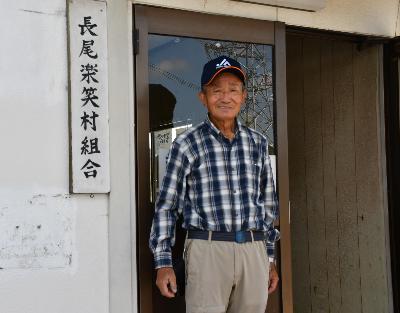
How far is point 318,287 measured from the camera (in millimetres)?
4977

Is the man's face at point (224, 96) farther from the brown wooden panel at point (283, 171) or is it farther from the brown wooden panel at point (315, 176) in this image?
the brown wooden panel at point (315, 176)

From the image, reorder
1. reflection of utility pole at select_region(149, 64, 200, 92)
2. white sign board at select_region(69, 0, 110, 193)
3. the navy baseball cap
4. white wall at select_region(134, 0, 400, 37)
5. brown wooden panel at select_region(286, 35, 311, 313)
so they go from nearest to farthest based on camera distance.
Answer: the navy baseball cap, white sign board at select_region(69, 0, 110, 193), reflection of utility pole at select_region(149, 64, 200, 92), white wall at select_region(134, 0, 400, 37), brown wooden panel at select_region(286, 35, 311, 313)

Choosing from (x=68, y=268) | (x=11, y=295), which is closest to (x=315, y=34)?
(x=68, y=268)

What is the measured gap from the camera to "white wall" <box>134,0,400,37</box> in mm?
3574

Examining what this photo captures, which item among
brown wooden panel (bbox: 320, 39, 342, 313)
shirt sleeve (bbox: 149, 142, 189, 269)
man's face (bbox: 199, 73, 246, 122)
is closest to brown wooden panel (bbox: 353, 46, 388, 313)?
brown wooden panel (bbox: 320, 39, 342, 313)

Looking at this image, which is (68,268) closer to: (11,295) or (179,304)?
(11,295)

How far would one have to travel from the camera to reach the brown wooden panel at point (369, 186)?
4441 mm

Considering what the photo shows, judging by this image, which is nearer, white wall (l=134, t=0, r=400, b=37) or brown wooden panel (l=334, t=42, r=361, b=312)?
white wall (l=134, t=0, r=400, b=37)

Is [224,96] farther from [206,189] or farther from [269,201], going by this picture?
[269,201]

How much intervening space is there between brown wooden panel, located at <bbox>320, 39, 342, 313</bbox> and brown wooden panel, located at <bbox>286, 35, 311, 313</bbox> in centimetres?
25

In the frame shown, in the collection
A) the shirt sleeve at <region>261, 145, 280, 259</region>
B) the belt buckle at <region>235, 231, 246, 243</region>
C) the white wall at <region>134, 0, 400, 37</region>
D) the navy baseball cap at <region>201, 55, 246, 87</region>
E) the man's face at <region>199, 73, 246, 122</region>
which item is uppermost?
the white wall at <region>134, 0, 400, 37</region>

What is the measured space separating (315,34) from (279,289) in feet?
5.78

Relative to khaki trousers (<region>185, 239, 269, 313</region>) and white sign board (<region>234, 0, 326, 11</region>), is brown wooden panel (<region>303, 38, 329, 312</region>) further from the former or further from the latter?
khaki trousers (<region>185, 239, 269, 313</region>)

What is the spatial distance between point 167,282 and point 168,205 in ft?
1.25
